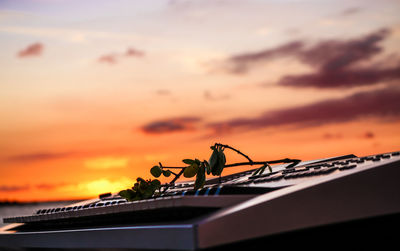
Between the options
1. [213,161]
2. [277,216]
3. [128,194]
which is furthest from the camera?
[213,161]

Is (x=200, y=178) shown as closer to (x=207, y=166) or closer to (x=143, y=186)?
(x=207, y=166)

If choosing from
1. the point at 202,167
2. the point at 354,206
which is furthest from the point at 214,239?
the point at 202,167

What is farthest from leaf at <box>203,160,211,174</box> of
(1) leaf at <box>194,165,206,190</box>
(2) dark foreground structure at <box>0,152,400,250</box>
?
(2) dark foreground structure at <box>0,152,400,250</box>

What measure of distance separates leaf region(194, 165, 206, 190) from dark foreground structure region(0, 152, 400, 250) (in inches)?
11.9

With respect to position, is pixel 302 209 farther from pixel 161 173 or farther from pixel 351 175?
pixel 161 173

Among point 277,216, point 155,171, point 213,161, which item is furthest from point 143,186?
point 277,216

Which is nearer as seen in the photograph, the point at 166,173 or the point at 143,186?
the point at 143,186

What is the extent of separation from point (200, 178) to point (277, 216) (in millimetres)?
496

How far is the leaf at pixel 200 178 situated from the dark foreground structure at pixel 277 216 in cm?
30

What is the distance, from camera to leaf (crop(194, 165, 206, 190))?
135 centimetres

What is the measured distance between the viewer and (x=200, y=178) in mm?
1358

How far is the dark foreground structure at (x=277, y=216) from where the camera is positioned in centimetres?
86

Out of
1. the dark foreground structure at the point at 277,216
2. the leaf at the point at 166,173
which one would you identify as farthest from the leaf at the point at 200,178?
the dark foreground structure at the point at 277,216

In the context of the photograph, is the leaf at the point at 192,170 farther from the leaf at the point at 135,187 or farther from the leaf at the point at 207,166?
the leaf at the point at 135,187
